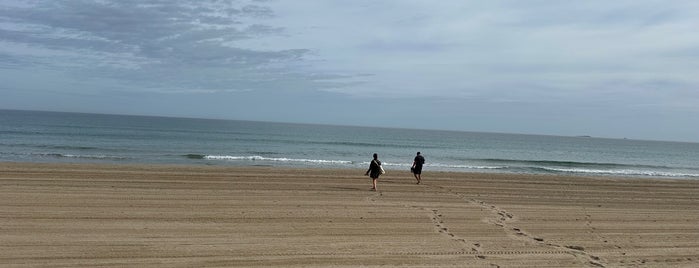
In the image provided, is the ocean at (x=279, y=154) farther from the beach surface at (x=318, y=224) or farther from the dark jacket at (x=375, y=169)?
the beach surface at (x=318, y=224)

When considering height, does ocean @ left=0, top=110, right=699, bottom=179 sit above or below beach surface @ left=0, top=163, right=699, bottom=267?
below

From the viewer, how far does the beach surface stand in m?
8.03

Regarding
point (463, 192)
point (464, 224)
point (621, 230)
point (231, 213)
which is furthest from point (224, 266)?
point (463, 192)

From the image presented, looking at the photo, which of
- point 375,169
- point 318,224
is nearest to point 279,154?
point 375,169

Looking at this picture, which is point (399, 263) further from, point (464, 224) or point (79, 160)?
point (79, 160)

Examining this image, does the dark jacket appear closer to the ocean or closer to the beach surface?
the beach surface

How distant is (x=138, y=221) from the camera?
10.1 metres

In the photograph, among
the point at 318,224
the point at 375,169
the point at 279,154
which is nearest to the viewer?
the point at 318,224

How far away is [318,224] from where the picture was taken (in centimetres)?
1053

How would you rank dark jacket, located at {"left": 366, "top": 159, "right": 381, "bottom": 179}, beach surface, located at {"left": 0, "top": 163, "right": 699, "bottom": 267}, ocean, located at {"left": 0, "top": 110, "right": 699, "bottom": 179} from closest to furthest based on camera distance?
beach surface, located at {"left": 0, "top": 163, "right": 699, "bottom": 267}, dark jacket, located at {"left": 366, "top": 159, "right": 381, "bottom": 179}, ocean, located at {"left": 0, "top": 110, "right": 699, "bottom": 179}

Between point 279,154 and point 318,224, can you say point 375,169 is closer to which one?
point 318,224

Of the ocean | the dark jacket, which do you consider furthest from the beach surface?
→ the ocean

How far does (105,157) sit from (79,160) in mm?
2400

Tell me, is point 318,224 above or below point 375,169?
below
